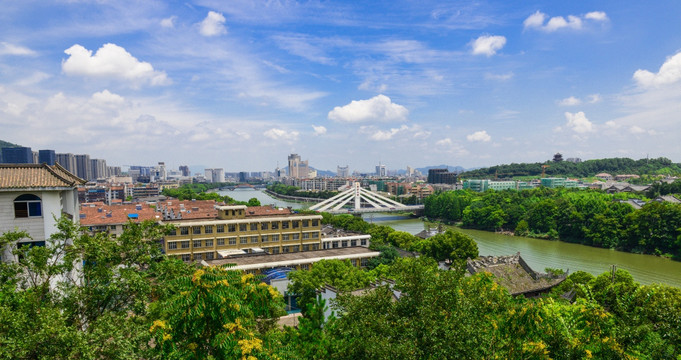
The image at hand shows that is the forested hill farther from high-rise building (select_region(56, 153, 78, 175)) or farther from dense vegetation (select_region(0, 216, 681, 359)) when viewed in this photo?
high-rise building (select_region(56, 153, 78, 175))

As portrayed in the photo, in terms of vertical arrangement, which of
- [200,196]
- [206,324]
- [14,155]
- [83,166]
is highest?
[14,155]

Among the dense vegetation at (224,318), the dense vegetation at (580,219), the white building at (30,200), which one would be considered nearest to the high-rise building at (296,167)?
the dense vegetation at (580,219)

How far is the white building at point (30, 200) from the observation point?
5691mm

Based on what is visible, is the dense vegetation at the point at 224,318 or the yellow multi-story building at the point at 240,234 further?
the yellow multi-story building at the point at 240,234

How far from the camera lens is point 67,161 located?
74875 mm

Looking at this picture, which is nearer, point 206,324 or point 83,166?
Answer: point 206,324

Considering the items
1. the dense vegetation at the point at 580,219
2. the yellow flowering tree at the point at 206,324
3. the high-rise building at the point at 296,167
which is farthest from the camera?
the high-rise building at the point at 296,167

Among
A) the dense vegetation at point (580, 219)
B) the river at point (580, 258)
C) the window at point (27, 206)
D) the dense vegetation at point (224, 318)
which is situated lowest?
the river at point (580, 258)

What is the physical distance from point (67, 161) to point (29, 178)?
82936mm

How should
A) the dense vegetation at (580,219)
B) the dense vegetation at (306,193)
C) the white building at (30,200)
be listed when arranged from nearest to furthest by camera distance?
the white building at (30,200) < the dense vegetation at (580,219) < the dense vegetation at (306,193)

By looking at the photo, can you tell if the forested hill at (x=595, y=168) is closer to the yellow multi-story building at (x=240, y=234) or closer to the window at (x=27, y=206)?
the yellow multi-story building at (x=240, y=234)

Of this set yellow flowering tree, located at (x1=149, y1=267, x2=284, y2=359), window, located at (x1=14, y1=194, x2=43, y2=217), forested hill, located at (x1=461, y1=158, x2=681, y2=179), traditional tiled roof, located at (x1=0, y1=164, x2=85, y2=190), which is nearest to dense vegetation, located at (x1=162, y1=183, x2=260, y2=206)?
traditional tiled roof, located at (x1=0, y1=164, x2=85, y2=190)

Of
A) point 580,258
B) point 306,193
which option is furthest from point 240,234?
point 306,193

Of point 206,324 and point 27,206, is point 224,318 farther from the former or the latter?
point 27,206
